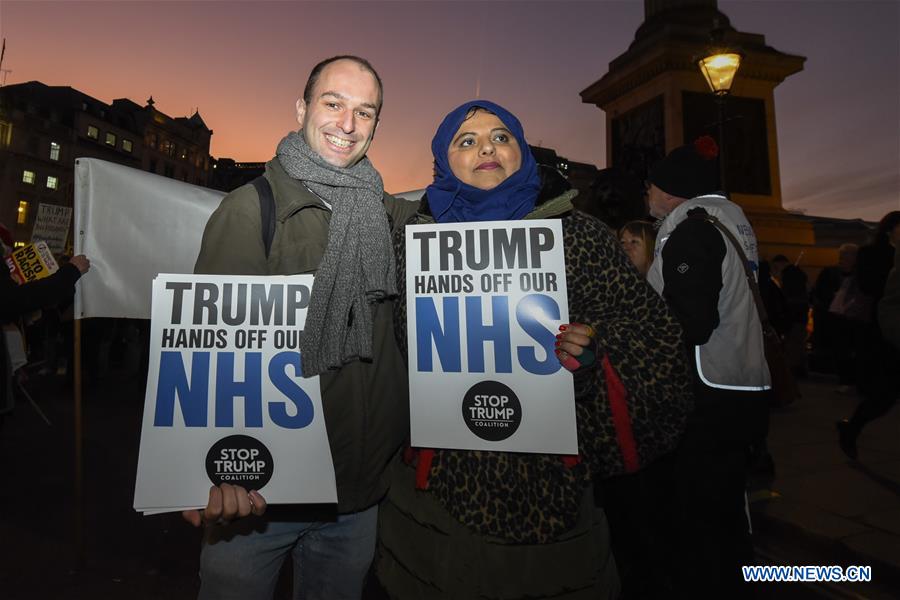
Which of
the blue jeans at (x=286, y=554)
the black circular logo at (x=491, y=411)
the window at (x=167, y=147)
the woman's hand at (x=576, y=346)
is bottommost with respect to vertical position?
the blue jeans at (x=286, y=554)

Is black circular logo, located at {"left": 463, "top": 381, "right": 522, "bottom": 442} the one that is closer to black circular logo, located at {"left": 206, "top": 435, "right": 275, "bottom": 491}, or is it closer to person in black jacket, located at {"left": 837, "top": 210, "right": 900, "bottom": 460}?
black circular logo, located at {"left": 206, "top": 435, "right": 275, "bottom": 491}

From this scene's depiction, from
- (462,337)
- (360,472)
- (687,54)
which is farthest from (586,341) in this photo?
(687,54)

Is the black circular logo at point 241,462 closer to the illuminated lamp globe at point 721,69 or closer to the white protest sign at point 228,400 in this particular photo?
the white protest sign at point 228,400

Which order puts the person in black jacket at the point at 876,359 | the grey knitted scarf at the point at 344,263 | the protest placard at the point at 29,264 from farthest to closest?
the person in black jacket at the point at 876,359 < the protest placard at the point at 29,264 < the grey knitted scarf at the point at 344,263

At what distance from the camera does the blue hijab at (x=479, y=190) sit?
1.74 m

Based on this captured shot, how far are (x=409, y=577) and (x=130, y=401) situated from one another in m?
8.79

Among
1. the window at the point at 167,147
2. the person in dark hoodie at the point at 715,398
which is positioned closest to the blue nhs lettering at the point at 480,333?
the person in dark hoodie at the point at 715,398

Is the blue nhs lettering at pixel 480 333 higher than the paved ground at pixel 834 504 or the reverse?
higher

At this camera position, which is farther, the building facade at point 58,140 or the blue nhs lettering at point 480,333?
the building facade at point 58,140

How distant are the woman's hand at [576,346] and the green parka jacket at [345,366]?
0.59 m

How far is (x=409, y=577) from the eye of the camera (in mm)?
1628

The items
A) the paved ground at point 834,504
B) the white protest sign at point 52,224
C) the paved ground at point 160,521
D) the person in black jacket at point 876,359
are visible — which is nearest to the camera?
the paved ground at point 160,521

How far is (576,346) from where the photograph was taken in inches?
56.4

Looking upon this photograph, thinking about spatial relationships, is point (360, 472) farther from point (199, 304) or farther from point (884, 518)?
point (884, 518)
